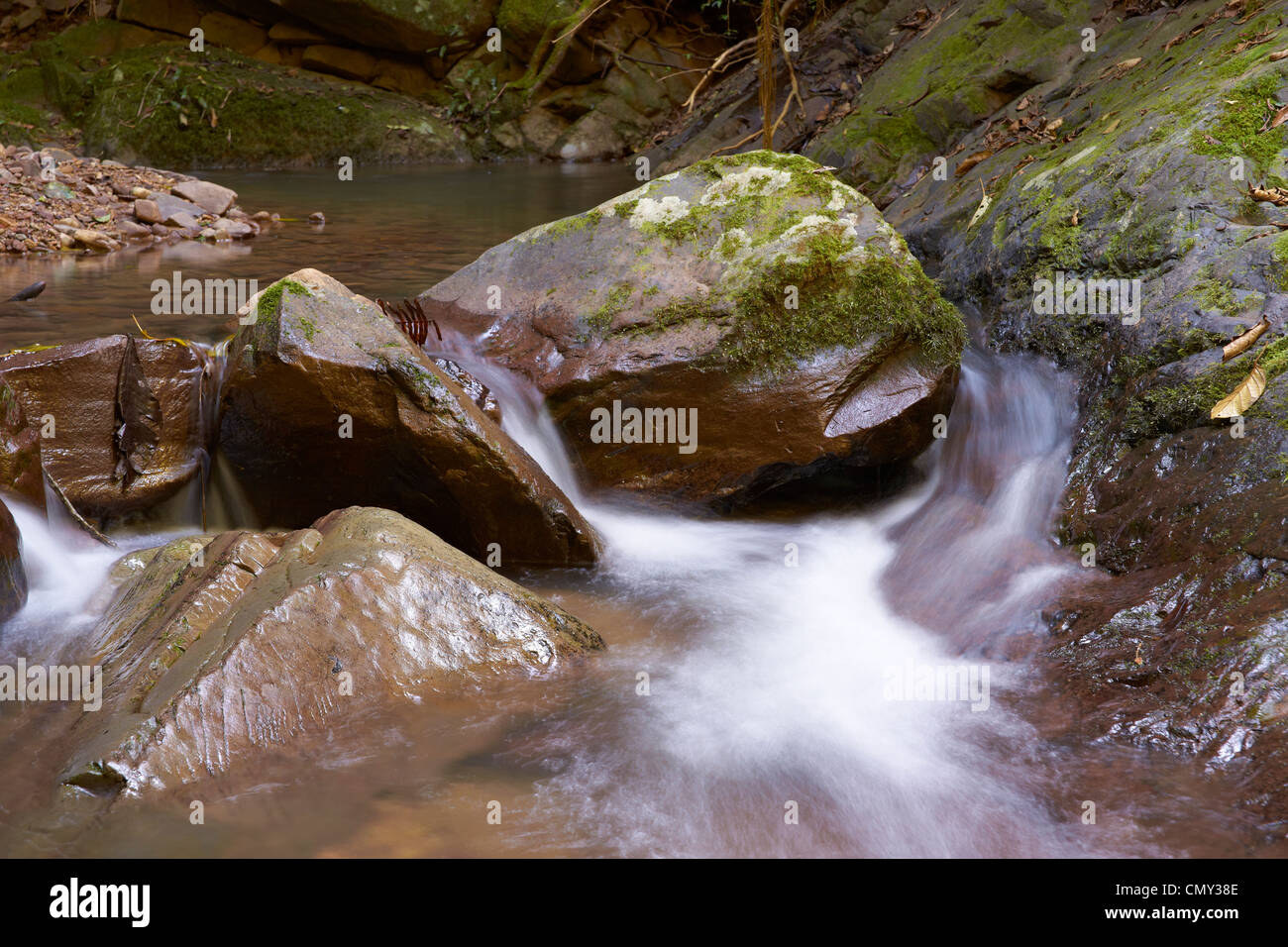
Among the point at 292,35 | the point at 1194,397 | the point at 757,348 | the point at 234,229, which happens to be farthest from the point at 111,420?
the point at 292,35

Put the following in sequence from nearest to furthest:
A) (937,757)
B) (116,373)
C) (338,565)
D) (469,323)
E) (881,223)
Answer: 1. (937,757)
2. (338,565)
3. (116,373)
4. (881,223)
5. (469,323)

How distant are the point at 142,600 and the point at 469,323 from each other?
265 cm

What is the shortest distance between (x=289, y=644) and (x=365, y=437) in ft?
5.15

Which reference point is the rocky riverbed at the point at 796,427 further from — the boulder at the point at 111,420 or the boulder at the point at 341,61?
the boulder at the point at 341,61

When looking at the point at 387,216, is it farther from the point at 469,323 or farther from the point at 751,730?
the point at 751,730

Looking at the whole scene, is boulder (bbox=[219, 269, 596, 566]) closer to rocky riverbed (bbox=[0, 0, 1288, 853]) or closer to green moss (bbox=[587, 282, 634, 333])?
rocky riverbed (bbox=[0, 0, 1288, 853])

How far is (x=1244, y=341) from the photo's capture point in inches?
170

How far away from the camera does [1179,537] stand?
3955 mm

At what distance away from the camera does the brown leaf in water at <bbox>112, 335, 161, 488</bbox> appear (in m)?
5.11

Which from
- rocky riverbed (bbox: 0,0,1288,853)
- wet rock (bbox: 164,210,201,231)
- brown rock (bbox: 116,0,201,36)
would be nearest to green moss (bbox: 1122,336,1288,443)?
rocky riverbed (bbox: 0,0,1288,853)

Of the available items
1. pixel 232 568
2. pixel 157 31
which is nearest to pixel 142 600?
pixel 232 568

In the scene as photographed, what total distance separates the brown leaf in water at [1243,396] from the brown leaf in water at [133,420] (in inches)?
194

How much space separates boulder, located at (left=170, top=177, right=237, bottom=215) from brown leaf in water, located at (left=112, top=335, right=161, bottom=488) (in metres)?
6.89

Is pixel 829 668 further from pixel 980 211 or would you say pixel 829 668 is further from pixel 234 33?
pixel 234 33
